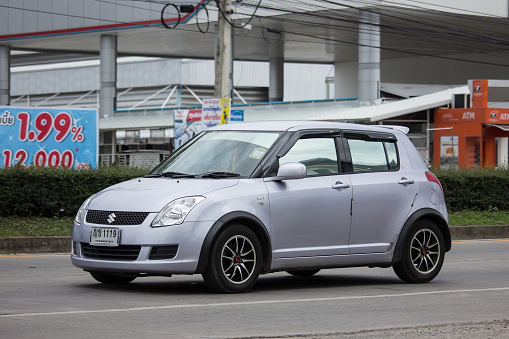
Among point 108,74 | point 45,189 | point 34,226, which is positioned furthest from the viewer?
point 108,74

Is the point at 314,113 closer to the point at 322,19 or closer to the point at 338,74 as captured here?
the point at 322,19

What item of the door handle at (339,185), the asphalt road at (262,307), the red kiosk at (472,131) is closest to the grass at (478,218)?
the asphalt road at (262,307)

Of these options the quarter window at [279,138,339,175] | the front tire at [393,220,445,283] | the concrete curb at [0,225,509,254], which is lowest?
the concrete curb at [0,225,509,254]

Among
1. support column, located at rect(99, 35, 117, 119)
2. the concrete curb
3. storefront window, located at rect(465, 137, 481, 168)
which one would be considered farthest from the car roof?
support column, located at rect(99, 35, 117, 119)

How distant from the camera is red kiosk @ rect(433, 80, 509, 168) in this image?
33.9 metres

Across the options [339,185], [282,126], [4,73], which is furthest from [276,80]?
[339,185]

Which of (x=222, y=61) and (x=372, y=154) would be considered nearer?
(x=372, y=154)

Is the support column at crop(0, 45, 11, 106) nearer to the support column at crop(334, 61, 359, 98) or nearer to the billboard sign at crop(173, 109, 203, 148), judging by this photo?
the support column at crop(334, 61, 359, 98)

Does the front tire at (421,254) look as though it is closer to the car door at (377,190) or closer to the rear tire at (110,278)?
the car door at (377,190)

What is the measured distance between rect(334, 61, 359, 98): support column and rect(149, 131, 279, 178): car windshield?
51.4 meters

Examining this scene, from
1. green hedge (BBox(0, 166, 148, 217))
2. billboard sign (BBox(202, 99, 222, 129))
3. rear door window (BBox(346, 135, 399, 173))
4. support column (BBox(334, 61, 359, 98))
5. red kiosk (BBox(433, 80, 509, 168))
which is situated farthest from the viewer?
support column (BBox(334, 61, 359, 98))

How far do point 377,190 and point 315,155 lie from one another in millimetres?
826

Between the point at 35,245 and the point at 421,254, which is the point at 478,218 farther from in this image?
the point at 421,254

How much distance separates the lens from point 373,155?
10.6m
